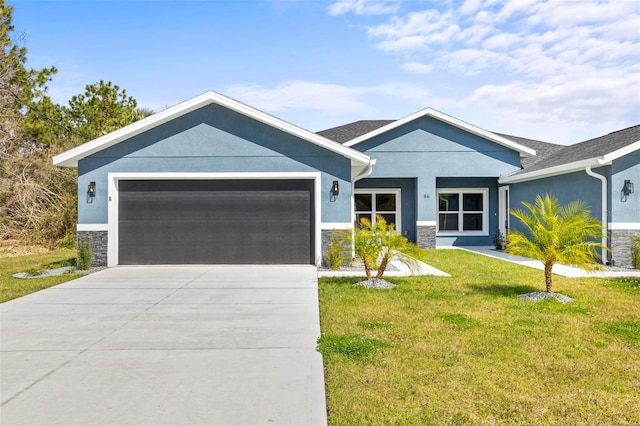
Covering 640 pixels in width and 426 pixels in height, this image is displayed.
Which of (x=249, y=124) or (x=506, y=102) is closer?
(x=249, y=124)

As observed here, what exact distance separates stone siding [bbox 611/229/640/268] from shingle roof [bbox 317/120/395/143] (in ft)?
32.0

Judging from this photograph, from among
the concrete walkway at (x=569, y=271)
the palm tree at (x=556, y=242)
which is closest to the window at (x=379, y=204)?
the concrete walkway at (x=569, y=271)

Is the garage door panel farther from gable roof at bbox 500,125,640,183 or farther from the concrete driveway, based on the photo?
gable roof at bbox 500,125,640,183

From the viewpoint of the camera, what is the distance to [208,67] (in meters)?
19.0

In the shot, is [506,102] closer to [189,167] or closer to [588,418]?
[189,167]

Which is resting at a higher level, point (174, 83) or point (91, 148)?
point (174, 83)

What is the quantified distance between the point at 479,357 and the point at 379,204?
13.7 m

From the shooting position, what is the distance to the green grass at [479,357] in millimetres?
3543

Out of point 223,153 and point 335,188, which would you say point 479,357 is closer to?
point 335,188

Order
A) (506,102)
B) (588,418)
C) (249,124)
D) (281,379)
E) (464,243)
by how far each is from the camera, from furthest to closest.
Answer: (506,102) → (464,243) → (249,124) → (281,379) → (588,418)

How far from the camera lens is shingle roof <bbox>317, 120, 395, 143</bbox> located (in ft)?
61.0

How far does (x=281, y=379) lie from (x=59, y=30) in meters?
17.9

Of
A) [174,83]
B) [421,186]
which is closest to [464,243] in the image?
[421,186]

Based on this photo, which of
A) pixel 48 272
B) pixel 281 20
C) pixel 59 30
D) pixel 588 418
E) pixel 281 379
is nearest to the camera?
pixel 588 418
